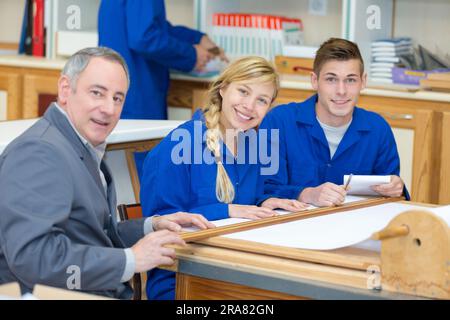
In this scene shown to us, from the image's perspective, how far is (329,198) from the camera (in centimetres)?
272

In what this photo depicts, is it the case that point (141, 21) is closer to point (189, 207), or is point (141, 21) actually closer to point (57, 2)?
point (57, 2)

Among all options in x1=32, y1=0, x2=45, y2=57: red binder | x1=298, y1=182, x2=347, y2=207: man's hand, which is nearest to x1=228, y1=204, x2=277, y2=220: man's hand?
x1=298, y1=182, x2=347, y2=207: man's hand

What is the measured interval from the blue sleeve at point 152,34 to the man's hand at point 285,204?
78.2 inches

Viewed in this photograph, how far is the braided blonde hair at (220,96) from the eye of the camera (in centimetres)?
266

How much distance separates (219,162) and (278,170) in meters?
0.47

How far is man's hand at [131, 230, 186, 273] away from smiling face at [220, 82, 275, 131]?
70 cm

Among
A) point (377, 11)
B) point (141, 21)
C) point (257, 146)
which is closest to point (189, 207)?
point (257, 146)

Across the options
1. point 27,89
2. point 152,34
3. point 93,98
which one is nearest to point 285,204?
point 93,98

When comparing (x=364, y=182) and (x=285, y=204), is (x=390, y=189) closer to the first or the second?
(x=364, y=182)

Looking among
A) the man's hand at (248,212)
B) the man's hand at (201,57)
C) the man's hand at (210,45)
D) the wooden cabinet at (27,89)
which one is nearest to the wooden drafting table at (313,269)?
the man's hand at (248,212)

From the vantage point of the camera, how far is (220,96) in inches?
110

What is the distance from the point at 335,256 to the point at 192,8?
4.00 metres
